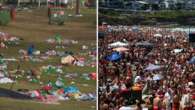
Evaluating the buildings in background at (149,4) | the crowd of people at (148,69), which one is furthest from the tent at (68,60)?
the buildings in background at (149,4)

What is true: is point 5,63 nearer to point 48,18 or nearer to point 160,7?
point 48,18

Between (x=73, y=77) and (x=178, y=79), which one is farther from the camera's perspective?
(x=73, y=77)

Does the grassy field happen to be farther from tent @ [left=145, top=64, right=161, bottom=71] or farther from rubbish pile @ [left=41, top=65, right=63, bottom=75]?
tent @ [left=145, top=64, right=161, bottom=71]

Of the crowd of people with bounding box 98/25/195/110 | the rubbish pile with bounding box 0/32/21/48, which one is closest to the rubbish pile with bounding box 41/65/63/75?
the rubbish pile with bounding box 0/32/21/48

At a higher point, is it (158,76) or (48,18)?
(48,18)

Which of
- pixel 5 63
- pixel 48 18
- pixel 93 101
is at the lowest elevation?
pixel 93 101

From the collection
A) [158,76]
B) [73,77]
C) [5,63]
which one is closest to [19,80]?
[5,63]

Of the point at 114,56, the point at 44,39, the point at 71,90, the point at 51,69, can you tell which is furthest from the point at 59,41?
the point at 114,56
